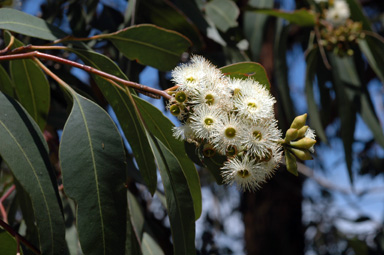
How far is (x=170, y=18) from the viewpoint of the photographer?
65.4 inches

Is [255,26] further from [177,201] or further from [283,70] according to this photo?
[177,201]

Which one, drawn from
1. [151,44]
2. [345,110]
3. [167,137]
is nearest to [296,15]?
[345,110]

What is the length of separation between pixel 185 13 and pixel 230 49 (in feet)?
0.74

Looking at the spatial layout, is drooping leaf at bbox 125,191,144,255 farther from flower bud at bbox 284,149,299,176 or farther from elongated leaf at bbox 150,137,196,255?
flower bud at bbox 284,149,299,176

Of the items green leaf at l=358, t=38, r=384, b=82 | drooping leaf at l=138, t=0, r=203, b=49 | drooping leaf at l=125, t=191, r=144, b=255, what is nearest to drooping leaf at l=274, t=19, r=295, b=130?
green leaf at l=358, t=38, r=384, b=82

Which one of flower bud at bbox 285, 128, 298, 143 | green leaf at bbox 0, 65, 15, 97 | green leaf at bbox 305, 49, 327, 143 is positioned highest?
green leaf at bbox 305, 49, 327, 143

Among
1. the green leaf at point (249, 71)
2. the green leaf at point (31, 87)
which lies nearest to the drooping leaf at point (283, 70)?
the green leaf at point (249, 71)

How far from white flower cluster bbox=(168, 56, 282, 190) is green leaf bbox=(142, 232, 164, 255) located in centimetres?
54

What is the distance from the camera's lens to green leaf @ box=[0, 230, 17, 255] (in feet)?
3.26

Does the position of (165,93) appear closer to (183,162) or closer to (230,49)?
(183,162)

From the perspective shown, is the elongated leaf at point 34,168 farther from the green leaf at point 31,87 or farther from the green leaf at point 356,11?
the green leaf at point 356,11

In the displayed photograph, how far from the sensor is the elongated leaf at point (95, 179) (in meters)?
0.84

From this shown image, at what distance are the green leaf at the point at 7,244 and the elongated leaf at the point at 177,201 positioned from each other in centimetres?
39

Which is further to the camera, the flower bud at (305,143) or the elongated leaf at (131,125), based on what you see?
the elongated leaf at (131,125)
